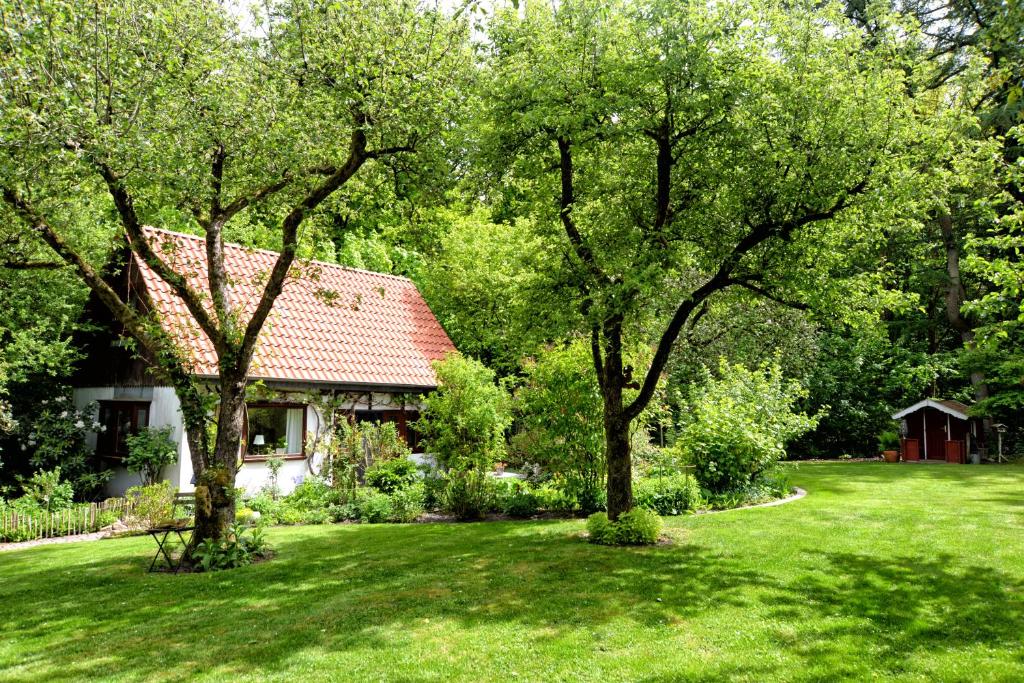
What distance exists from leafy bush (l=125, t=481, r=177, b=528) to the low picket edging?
602 mm

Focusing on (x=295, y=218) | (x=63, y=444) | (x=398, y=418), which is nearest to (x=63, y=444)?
(x=63, y=444)

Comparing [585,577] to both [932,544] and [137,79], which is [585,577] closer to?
[932,544]

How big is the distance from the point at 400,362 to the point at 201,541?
9709 millimetres

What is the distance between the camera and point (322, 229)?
1219 centimetres

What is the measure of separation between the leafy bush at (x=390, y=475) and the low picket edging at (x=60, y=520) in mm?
5174

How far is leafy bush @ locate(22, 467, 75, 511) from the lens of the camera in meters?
14.9

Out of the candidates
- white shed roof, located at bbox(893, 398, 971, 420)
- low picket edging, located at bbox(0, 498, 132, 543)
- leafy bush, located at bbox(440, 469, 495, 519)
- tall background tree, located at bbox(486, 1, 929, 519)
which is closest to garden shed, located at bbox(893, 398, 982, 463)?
white shed roof, located at bbox(893, 398, 971, 420)

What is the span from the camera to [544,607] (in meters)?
8.52

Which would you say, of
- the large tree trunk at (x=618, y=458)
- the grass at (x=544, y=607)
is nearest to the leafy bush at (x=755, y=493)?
the grass at (x=544, y=607)

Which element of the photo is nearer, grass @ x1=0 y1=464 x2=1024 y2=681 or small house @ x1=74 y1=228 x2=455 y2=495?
grass @ x1=0 y1=464 x2=1024 y2=681

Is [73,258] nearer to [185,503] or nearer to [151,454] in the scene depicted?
[151,454]

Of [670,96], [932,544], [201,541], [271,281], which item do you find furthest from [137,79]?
[932,544]

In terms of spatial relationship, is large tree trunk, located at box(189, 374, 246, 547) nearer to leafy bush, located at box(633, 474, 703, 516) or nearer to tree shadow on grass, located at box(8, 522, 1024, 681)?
tree shadow on grass, located at box(8, 522, 1024, 681)

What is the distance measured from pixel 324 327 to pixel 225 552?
9285mm
